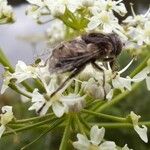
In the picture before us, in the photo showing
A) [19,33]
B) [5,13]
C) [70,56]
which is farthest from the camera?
[19,33]

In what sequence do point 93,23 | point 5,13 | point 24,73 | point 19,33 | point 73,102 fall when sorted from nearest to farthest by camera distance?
1. point 73,102
2. point 24,73
3. point 93,23
4. point 5,13
5. point 19,33

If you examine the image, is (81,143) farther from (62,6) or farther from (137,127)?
(62,6)

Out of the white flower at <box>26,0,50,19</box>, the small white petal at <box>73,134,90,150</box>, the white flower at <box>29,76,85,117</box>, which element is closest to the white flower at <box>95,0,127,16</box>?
the white flower at <box>26,0,50,19</box>

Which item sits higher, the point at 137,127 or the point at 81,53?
the point at 81,53

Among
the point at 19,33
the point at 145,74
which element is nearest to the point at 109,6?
the point at 145,74

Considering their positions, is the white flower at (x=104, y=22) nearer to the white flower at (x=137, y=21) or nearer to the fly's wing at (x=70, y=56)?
the white flower at (x=137, y=21)

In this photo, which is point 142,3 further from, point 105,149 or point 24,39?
point 105,149

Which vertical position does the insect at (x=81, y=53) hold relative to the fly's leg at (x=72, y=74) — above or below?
above

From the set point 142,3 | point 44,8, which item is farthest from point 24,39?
point 44,8

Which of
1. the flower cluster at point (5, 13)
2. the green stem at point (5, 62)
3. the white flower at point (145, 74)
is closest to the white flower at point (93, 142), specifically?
the white flower at point (145, 74)
